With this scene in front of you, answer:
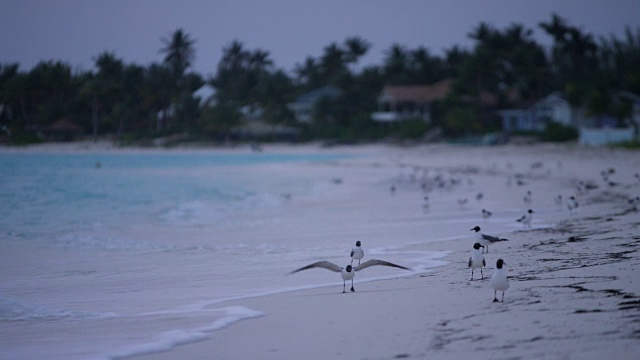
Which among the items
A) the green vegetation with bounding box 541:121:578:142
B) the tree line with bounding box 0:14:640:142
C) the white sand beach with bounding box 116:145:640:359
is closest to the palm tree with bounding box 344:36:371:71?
the tree line with bounding box 0:14:640:142

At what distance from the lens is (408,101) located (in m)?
70.6

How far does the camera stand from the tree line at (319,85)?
65500 millimetres

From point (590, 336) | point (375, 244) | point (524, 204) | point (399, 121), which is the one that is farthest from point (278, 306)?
point (399, 121)

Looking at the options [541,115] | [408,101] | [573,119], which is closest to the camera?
[573,119]

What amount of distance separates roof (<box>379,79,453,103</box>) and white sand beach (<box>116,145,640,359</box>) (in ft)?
193

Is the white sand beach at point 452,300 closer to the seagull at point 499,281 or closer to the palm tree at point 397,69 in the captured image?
the seagull at point 499,281

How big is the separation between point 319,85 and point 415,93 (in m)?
23.9

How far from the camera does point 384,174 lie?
33.7 m

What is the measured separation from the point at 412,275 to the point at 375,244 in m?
3.66

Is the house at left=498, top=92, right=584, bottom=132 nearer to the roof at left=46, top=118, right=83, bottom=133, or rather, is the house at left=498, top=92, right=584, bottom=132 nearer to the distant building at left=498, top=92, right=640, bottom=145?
the distant building at left=498, top=92, right=640, bottom=145

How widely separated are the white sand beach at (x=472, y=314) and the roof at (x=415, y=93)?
59.0 meters

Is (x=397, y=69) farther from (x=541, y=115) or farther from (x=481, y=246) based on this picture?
(x=481, y=246)

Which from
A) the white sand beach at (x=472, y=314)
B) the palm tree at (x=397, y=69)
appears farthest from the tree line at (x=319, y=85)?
the white sand beach at (x=472, y=314)

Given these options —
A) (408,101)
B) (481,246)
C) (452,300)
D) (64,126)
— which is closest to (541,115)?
(408,101)
